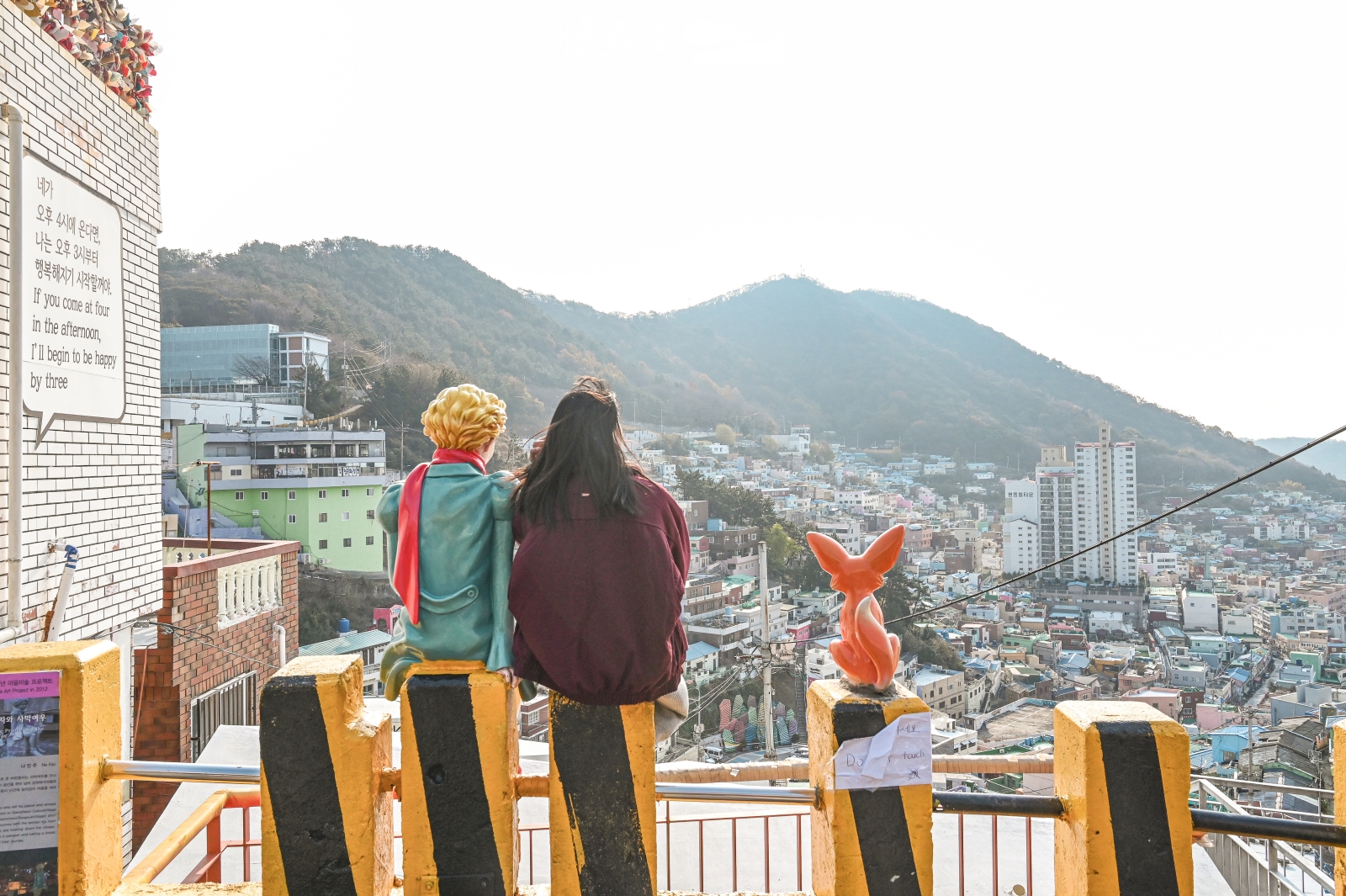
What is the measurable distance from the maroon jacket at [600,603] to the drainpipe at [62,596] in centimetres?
372

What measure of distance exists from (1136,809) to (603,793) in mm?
1173

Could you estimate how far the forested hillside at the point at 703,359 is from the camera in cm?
4506

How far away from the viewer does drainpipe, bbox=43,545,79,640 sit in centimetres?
423

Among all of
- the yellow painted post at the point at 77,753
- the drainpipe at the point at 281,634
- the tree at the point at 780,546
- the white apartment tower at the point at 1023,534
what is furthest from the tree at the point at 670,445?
the yellow painted post at the point at 77,753

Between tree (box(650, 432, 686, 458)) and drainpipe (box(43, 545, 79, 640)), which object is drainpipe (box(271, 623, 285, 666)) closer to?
drainpipe (box(43, 545, 79, 640))

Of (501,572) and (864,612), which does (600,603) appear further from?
(864,612)

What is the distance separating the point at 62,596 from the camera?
4.24 metres

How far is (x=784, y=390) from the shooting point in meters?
75.8

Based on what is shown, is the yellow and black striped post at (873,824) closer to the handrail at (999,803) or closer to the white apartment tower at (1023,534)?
the handrail at (999,803)

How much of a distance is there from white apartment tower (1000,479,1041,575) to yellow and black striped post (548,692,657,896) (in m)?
43.5

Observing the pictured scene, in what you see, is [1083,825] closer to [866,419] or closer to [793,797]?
[793,797]

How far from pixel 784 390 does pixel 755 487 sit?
2842cm

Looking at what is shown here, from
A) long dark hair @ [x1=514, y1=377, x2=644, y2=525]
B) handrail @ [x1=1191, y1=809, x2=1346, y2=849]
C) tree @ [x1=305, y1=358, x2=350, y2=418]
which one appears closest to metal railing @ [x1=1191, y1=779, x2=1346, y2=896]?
handrail @ [x1=1191, y1=809, x2=1346, y2=849]

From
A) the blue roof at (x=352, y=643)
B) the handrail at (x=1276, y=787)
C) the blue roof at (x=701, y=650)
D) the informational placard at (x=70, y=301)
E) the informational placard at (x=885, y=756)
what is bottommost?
the blue roof at (x=701, y=650)
